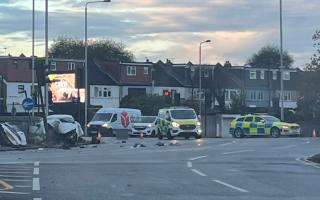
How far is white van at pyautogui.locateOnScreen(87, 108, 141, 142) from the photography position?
181 feet

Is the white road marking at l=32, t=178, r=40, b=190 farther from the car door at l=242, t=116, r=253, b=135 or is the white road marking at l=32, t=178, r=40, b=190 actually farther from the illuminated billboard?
the illuminated billboard

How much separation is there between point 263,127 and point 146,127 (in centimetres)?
940

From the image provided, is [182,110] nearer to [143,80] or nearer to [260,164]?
[260,164]

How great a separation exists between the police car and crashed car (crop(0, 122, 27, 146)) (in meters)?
19.5

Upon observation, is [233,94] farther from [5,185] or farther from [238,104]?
[5,185]

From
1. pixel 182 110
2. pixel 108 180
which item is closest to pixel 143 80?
pixel 182 110

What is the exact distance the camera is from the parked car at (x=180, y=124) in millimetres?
42344

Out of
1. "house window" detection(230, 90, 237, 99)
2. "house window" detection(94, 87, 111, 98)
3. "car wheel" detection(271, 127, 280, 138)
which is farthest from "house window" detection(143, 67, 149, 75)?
"car wheel" detection(271, 127, 280, 138)

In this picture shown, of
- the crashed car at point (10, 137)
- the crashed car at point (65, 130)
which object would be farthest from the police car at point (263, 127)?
the crashed car at point (10, 137)

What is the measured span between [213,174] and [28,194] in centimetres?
605

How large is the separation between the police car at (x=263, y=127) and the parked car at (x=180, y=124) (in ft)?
22.6

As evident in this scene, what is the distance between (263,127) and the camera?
4881 cm

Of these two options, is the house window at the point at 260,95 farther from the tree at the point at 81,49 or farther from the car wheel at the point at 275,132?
the car wheel at the point at 275,132

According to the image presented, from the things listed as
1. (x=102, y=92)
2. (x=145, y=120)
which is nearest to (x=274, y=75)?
(x=102, y=92)
